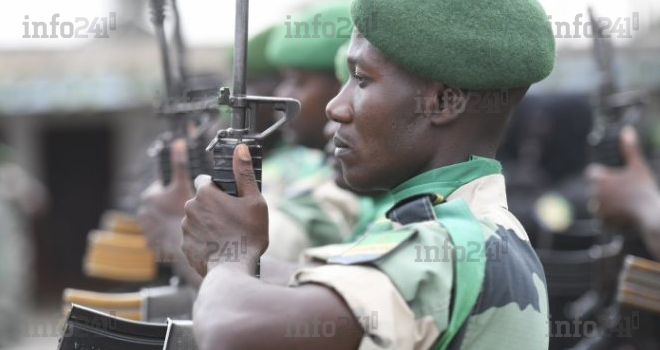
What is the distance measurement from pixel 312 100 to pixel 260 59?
1.44 meters

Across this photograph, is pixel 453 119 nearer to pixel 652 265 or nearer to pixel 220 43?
pixel 652 265

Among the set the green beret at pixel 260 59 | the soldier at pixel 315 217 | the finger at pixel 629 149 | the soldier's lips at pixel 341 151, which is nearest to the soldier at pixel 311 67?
the soldier at pixel 315 217

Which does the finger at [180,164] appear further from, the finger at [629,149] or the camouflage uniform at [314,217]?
the finger at [629,149]

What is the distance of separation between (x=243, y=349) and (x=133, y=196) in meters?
5.99

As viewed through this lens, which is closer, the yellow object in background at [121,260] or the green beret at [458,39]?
the green beret at [458,39]

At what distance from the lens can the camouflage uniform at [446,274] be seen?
2.16 m

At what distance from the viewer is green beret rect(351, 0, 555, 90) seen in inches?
96.6

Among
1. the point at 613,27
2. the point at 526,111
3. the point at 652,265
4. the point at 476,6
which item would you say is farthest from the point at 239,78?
the point at 526,111

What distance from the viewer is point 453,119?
8.34ft

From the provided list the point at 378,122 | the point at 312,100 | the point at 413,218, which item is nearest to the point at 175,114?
the point at 312,100

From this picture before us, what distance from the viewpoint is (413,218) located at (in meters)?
2.45

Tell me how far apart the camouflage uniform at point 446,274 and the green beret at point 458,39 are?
22cm

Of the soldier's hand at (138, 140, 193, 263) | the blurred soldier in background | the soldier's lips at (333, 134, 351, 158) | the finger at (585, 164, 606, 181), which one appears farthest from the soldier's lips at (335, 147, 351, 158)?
the blurred soldier in background

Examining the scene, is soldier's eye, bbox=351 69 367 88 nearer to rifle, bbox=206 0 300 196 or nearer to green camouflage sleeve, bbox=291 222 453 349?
rifle, bbox=206 0 300 196
